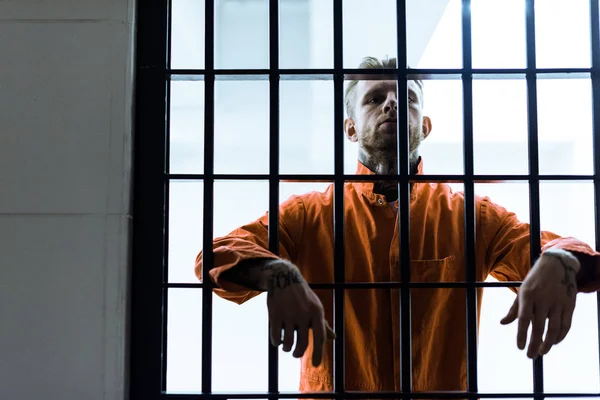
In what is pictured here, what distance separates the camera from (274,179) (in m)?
1.38

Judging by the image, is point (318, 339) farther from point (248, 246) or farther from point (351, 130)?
point (351, 130)

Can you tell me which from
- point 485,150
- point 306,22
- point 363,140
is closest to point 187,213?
point 306,22

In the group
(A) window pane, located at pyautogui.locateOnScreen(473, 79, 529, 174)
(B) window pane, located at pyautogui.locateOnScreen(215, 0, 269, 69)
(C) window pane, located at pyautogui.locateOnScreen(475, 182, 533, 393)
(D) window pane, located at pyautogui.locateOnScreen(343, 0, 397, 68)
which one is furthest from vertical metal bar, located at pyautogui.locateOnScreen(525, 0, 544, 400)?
(C) window pane, located at pyautogui.locateOnScreen(475, 182, 533, 393)

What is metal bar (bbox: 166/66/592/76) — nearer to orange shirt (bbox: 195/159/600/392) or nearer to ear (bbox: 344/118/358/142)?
orange shirt (bbox: 195/159/600/392)

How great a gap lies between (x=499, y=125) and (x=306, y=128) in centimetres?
169

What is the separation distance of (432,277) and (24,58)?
3.79 ft

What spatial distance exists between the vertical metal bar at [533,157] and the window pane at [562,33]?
0.12 feet

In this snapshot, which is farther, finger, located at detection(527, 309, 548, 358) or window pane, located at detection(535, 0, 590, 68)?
window pane, located at detection(535, 0, 590, 68)

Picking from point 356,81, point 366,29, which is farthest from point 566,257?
point 366,29

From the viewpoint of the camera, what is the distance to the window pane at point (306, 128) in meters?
5.00

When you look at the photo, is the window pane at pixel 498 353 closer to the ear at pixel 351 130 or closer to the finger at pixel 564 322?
the ear at pixel 351 130

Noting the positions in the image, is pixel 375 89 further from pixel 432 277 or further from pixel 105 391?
pixel 105 391

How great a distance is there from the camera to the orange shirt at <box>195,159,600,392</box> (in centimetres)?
171

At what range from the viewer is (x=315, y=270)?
1.77 m
